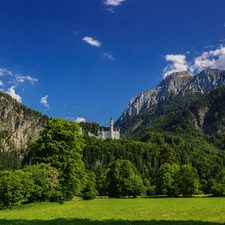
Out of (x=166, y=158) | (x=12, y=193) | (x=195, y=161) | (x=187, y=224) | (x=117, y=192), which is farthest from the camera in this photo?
(x=195, y=161)

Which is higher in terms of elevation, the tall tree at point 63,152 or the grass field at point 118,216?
the tall tree at point 63,152

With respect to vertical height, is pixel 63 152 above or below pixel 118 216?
Result: above

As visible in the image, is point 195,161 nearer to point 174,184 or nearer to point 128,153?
point 128,153

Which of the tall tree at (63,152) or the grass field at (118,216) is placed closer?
the grass field at (118,216)

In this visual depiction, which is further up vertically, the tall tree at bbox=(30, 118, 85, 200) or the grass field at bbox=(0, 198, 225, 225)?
the tall tree at bbox=(30, 118, 85, 200)

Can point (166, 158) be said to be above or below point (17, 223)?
above

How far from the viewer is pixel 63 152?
4612 centimetres

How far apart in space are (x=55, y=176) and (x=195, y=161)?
165 meters

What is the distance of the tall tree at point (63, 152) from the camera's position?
149ft

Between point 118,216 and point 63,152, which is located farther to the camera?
point 63,152

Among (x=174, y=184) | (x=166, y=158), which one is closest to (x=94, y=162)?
(x=166, y=158)

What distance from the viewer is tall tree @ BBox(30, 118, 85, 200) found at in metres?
45.4

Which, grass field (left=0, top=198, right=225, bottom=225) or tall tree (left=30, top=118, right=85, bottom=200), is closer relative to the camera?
grass field (left=0, top=198, right=225, bottom=225)

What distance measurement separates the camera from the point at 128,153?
200 metres
